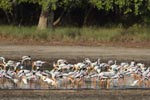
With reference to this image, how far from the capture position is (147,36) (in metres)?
39.0

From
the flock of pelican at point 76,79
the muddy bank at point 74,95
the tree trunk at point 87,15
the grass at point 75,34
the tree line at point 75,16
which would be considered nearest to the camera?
the muddy bank at point 74,95

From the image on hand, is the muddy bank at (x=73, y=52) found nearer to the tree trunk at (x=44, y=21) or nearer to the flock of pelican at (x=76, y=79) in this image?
the tree trunk at (x=44, y=21)

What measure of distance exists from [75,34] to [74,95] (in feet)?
65.5

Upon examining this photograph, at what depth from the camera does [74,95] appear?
19156 mm

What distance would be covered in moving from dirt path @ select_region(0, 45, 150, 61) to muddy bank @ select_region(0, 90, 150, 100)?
31.7ft

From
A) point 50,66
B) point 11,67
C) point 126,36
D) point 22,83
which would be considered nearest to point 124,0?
point 126,36

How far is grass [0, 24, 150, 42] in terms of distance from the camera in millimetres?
37562

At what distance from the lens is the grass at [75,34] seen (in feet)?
123

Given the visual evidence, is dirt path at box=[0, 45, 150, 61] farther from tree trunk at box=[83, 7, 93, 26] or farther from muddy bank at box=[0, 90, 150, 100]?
tree trunk at box=[83, 7, 93, 26]

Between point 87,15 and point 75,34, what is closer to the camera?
point 75,34

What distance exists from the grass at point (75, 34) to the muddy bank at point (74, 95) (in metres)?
17.7

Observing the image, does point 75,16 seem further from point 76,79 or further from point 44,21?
point 76,79

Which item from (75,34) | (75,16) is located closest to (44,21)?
(75,34)

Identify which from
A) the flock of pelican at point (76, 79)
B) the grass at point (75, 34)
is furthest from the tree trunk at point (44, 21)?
the flock of pelican at point (76, 79)
